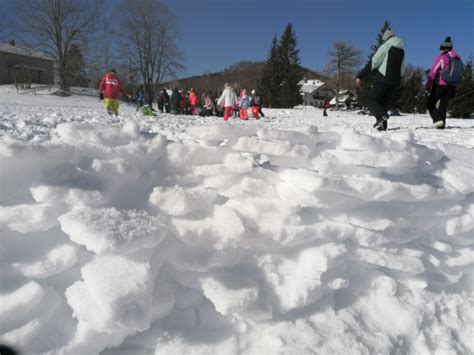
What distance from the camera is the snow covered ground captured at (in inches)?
50.3

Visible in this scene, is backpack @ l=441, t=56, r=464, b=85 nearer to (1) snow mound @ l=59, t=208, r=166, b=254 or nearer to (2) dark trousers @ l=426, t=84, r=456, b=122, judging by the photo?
(2) dark trousers @ l=426, t=84, r=456, b=122

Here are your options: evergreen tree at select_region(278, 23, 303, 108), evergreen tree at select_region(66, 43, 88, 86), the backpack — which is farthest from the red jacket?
evergreen tree at select_region(278, 23, 303, 108)

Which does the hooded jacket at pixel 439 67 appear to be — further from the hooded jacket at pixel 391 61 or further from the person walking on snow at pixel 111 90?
the person walking on snow at pixel 111 90

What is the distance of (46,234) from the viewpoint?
4.69 ft

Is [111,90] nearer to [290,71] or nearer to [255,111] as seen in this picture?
[255,111]

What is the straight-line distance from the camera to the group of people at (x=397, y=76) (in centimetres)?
455

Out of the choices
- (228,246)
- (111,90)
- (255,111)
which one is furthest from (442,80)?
(255,111)

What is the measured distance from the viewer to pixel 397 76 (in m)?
4.57

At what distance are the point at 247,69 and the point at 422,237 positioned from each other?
11428cm

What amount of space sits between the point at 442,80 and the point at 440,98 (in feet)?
1.31

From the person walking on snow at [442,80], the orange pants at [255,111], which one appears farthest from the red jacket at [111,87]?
the person walking on snow at [442,80]

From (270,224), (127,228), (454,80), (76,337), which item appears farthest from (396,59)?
(76,337)

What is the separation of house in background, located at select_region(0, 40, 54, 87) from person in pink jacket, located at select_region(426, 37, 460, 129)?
3877 centimetres

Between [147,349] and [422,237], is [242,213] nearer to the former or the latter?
[147,349]
